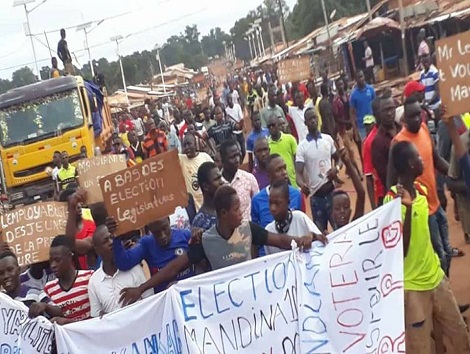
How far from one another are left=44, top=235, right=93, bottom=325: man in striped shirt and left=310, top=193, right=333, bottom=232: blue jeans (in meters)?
2.74

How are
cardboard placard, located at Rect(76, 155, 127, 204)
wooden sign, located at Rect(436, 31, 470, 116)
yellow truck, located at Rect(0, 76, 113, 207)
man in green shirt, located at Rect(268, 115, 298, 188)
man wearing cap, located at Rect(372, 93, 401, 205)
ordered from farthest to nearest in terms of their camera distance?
yellow truck, located at Rect(0, 76, 113, 207) < man in green shirt, located at Rect(268, 115, 298, 188) < cardboard placard, located at Rect(76, 155, 127, 204) < man wearing cap, located at Rect(372, 93, 401, 205) < wooden sign, located at Rect(436, 31, 470, 116)

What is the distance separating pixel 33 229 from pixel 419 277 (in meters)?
3.02

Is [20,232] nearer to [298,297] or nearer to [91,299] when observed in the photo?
[91,299]

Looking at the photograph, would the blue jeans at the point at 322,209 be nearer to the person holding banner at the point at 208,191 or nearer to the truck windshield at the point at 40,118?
the person holding banner at the point at 208,191

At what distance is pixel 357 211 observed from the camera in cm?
616

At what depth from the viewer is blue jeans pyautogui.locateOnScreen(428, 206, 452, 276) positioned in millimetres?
5797

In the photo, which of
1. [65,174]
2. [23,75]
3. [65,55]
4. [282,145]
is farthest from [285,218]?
[23,75]

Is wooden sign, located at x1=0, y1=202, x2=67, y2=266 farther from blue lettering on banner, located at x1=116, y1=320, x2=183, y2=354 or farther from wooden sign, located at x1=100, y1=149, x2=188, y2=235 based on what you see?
blue lettering on banner, located at x1=116, y1=320, x2=183, y2=354

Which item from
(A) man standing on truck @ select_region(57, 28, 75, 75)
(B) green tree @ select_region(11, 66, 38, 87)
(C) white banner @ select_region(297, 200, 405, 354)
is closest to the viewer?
(C) white banner @ select_region(297, 200, 405, 354)

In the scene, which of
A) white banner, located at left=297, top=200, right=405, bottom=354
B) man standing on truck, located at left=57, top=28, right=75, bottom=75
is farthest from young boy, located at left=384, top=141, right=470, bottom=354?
man standing on truck, located at left=57, top=28, right=75, bottom=75

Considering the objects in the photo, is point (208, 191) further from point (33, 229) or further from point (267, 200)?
point (33, 229)

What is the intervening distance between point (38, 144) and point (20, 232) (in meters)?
11.2

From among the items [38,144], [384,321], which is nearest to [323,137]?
[384,321]

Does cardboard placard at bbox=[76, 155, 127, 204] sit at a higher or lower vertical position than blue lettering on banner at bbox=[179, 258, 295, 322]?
higher
